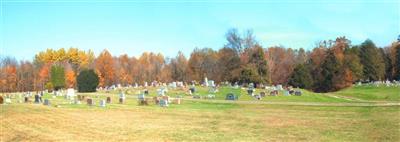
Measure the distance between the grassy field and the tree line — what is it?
3923 cm

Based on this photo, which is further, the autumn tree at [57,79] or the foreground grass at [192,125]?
the autumn tree at [57,79]

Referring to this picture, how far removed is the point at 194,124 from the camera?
2742 cm

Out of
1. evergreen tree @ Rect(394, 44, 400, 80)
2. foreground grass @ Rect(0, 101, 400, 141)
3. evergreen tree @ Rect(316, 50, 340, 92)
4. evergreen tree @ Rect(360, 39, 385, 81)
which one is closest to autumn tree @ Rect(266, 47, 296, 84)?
evergreen tree @ Rect(316, 50, 340, 92)

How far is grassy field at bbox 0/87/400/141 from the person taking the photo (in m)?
22.7

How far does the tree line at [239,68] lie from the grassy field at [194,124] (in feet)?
129

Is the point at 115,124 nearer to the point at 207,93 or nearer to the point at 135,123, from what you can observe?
the point at 135,123

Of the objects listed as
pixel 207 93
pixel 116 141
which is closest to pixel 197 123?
pixel 116 141

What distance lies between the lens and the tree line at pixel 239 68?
7825 centimetres

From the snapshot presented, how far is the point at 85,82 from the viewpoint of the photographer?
67875mm

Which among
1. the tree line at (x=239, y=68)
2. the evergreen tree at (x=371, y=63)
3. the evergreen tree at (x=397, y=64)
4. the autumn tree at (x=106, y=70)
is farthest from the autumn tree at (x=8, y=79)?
the evergreen tree at (x=397, y=64)

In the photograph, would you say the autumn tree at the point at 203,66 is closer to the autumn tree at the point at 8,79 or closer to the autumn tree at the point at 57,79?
the autumn tree at the point at 57,79

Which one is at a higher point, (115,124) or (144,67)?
(144,67)

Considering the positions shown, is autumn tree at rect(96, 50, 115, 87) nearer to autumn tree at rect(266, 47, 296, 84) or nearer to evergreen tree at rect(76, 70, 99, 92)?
evergreen tree at rect(76, 70, 99, 92)

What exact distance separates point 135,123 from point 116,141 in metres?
5.44
